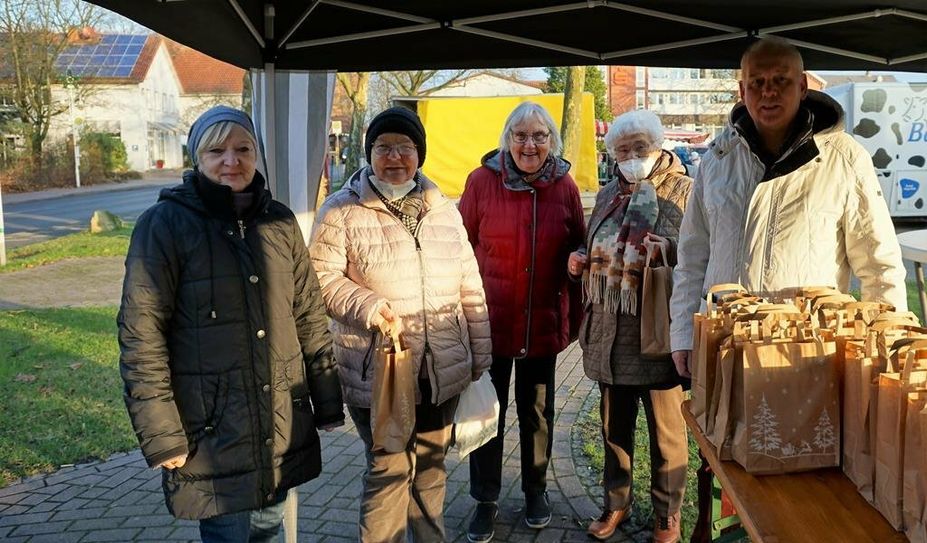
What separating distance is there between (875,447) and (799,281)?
895 millimetres

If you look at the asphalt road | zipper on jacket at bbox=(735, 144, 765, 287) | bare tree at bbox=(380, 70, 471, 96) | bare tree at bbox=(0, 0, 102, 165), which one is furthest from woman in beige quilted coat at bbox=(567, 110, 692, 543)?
bare tree at bbox=(380, 70, 471, 96)

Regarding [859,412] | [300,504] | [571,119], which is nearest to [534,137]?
[859,412]

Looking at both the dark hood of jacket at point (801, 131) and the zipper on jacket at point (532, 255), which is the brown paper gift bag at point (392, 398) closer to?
the zipper on jacket at point (532, 255)

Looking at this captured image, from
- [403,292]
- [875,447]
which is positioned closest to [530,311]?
[403,292]

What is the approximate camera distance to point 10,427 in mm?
5301

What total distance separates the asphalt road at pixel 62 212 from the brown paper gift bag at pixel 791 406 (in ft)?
53.1

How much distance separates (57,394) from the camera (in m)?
6.00

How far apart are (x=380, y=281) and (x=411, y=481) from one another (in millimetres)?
833

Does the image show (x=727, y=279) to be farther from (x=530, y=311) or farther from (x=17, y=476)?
(x=17, y=476)

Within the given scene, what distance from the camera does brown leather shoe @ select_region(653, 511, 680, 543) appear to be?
3352 mm

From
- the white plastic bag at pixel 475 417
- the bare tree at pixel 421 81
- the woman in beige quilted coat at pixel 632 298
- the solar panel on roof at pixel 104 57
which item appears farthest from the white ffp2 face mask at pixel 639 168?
the solar panel on roof at pixel 104 57

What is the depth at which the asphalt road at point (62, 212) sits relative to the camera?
17438mm

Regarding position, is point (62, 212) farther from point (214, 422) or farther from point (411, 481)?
point (214, 422)

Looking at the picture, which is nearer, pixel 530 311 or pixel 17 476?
pixel 530 311
